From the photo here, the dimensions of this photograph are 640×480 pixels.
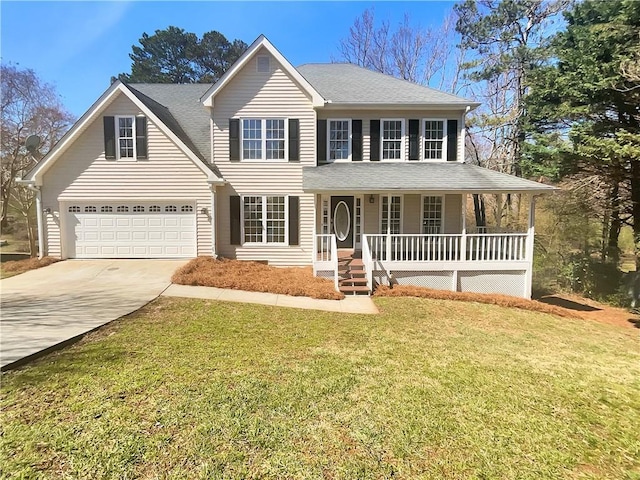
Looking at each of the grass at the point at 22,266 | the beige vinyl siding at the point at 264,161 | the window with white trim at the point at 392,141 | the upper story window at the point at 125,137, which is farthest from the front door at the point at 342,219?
the grass at the point at 22,266

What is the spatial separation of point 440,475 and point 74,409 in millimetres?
4174

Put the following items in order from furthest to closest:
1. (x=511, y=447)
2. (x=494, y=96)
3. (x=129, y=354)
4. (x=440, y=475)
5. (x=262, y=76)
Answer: (x=494, y=96) → (x=262, y=76) → (x=129, y=354) → (x=511, y=447) → (x=440, y=475)

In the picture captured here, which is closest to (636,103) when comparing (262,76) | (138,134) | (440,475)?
(262,76)

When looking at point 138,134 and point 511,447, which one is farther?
point 138,134

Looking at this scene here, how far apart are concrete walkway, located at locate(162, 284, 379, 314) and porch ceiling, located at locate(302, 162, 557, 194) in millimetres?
3912

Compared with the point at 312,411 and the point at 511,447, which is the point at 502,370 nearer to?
the point at 511,447

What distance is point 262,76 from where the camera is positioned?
13.8 m

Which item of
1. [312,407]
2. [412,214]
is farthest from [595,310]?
[312,407]

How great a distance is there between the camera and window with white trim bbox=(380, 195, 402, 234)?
14.1m

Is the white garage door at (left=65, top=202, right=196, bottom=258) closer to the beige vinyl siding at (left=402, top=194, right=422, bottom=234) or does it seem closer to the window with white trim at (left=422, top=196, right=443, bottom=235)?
the beige vinyl siding at (left=402, top=194, right=422, bottom=234)

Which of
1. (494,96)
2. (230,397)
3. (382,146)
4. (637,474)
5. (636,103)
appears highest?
(494,96)

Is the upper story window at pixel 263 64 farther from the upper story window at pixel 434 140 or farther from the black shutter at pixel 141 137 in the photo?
the upper story window at pixel 434 140

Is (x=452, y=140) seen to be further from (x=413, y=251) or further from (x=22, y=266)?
(x=22, y=266)

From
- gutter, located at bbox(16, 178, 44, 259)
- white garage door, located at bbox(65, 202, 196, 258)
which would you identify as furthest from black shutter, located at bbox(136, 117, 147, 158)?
gutter, located at bbox(16, 178, 44, 259)
